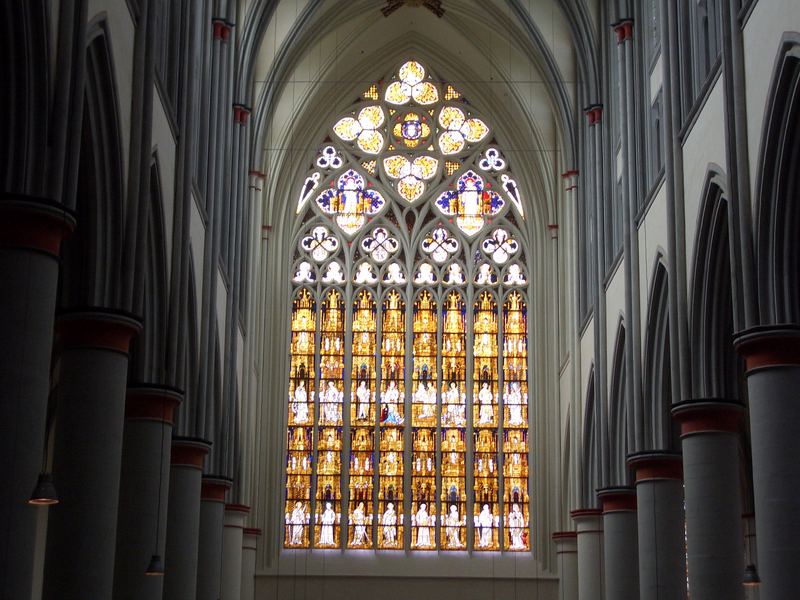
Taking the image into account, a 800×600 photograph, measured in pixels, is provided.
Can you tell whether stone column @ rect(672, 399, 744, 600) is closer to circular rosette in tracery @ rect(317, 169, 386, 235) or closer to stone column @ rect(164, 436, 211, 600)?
stone column @ rect(164, 436, 211, 600)

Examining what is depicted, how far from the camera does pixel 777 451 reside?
1469cm

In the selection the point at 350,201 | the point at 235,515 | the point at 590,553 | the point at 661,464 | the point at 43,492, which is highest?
the point at 350,201

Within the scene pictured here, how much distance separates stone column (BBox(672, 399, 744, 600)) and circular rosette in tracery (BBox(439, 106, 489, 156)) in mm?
18424

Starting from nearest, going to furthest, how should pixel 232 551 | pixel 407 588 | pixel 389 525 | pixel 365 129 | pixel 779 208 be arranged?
pixel 779 208
pixel 232 551
pixel 407 588
pixel 389 525
pixel 365 129

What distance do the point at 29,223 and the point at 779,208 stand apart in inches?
325

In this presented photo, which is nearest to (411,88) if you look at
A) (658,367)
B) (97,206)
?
(658,367)

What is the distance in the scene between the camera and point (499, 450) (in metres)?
33.5

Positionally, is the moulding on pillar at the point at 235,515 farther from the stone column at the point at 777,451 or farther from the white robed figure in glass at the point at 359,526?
the stone column at the point at 777,451

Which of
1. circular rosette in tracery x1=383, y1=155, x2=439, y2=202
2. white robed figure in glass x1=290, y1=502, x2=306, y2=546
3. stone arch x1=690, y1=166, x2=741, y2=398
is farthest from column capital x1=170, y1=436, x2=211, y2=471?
circular rosette in tracery x1=383, y1=155, x2=439, y2=202

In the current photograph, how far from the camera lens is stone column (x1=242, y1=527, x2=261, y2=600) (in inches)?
1222

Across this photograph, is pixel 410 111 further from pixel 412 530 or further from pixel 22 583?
pixel 22 583

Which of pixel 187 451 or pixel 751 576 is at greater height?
pixel 187 451

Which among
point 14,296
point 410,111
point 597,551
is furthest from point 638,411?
point 410,111

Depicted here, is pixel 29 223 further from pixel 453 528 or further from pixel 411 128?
pixel 411 128
